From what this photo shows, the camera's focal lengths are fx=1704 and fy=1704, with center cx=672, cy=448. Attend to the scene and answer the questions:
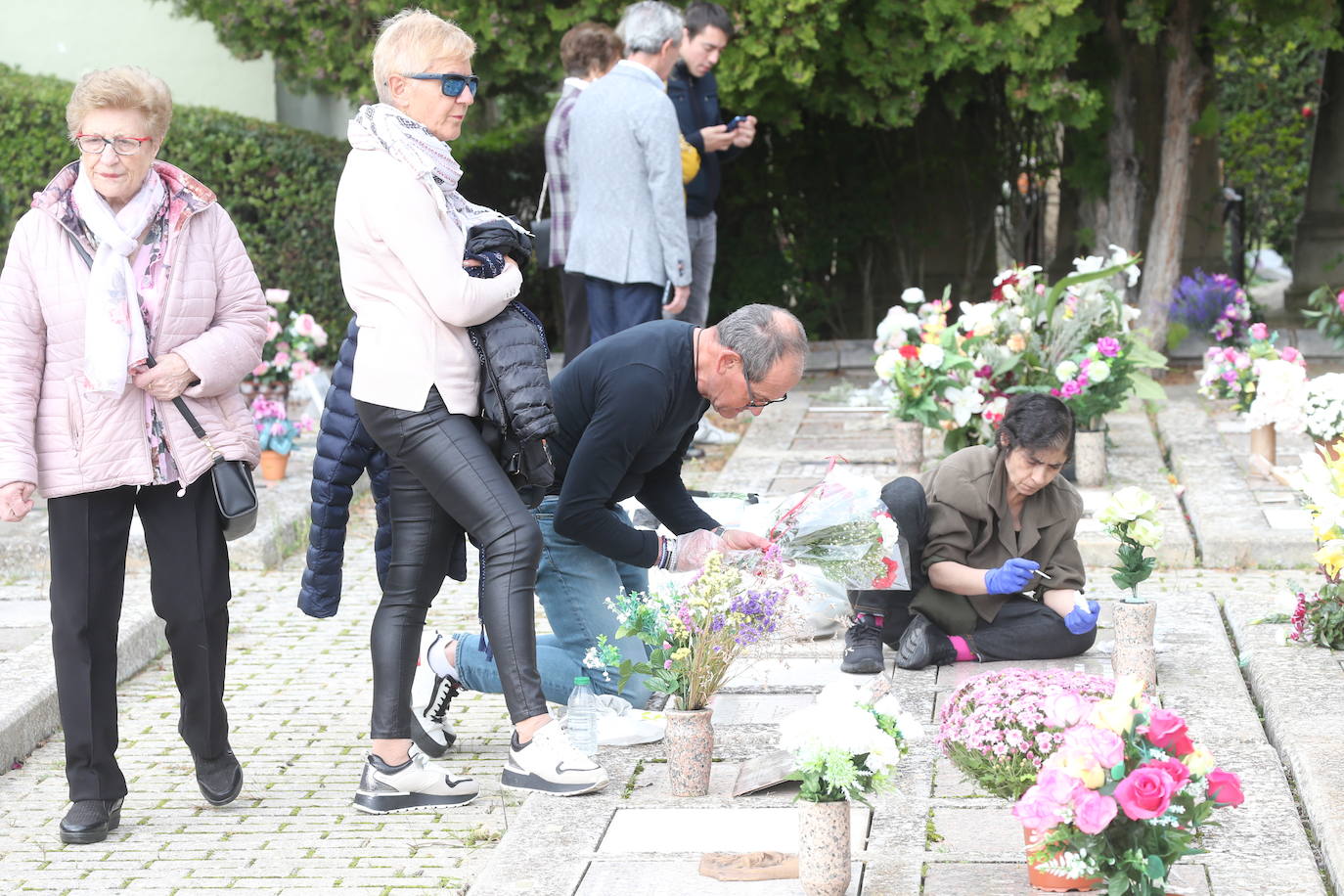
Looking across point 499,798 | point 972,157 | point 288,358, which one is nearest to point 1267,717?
point 499,798

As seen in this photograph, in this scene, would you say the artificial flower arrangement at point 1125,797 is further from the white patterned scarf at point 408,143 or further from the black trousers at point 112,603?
the black trousers at point 112,603

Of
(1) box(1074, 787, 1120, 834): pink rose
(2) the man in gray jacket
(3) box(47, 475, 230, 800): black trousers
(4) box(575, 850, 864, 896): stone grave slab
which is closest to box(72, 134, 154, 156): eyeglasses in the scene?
(3) box(47, 475, 230, 800): black trousers

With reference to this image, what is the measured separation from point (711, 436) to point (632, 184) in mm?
1850

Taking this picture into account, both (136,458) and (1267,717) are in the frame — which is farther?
(1267,717)

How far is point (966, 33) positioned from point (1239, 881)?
664 cm

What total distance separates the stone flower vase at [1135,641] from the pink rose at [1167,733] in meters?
1.74

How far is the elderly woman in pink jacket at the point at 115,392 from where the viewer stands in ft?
12.3

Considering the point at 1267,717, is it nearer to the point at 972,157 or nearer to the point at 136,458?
the point at 136,458

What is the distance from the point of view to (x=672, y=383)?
3.98m

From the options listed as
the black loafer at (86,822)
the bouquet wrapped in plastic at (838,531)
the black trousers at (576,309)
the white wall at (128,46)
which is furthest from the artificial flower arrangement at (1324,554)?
the white wall at (128,46)

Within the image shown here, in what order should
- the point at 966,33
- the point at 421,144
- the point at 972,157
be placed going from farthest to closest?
the point at 972,157 < the point at 966,33 < the point at 421,144

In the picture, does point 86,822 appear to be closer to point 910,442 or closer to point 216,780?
point 216,780

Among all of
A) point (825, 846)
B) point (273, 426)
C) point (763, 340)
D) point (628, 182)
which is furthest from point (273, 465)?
point (825, 846)

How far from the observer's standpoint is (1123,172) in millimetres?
10680
